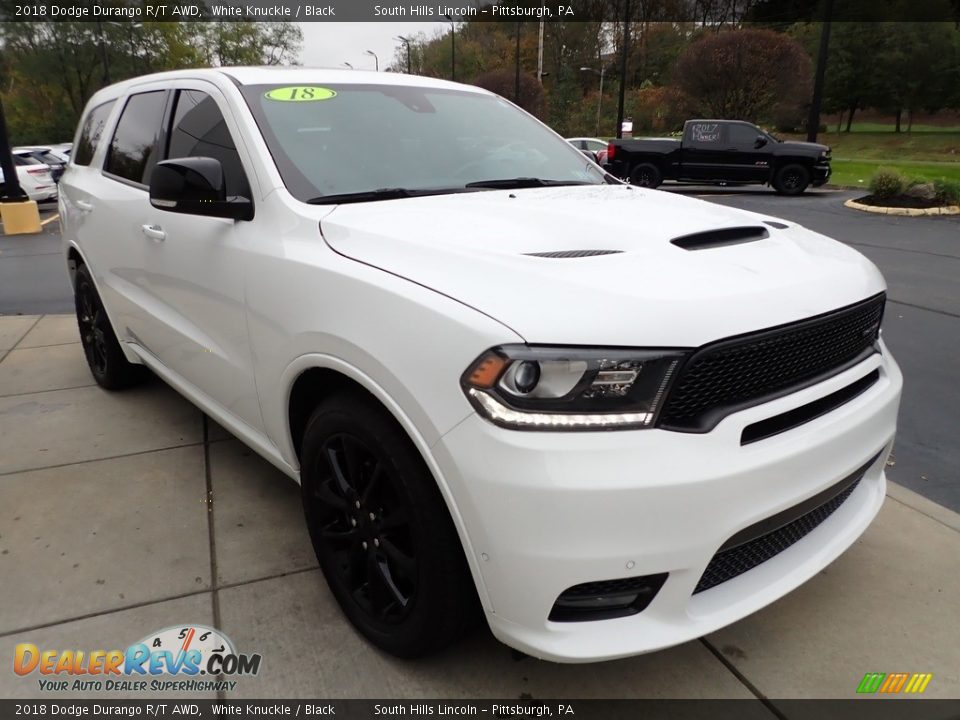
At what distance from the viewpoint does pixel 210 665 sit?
2270 mm

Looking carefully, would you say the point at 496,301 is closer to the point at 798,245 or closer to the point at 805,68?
the point at 798,245

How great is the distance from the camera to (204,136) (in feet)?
9.80

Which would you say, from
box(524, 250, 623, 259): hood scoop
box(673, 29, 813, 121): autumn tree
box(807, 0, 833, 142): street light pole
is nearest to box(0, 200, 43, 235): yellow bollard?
box(524, 250, 623, 259): hood scoop

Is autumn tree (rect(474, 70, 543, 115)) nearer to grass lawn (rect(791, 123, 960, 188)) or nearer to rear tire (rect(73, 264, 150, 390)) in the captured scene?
grass lawn (rect(791, 123, 960, 188))

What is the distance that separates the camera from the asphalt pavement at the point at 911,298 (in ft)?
12.0

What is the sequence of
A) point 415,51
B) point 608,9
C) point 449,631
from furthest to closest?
point 415,51 < point 608,9 < point 449,631

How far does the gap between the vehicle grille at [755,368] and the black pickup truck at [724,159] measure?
17235mm

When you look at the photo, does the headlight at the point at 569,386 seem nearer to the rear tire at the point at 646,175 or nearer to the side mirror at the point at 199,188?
the side mirror at the point at 199,188

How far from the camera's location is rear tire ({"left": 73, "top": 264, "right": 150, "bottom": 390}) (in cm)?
432

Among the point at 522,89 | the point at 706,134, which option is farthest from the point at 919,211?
the point at 522,89

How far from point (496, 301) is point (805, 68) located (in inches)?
1561

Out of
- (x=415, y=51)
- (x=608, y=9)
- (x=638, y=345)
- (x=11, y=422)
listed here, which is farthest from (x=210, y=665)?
(x=415, y=51)

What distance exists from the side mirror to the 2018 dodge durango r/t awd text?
11mm

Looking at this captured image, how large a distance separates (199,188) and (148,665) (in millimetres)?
1592
